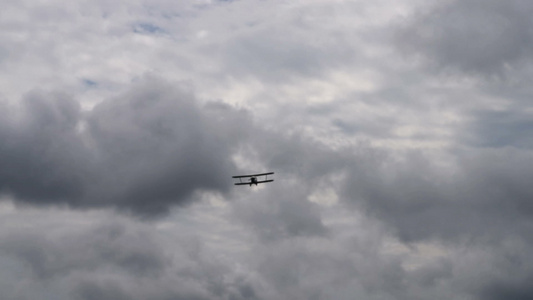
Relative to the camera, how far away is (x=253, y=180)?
316 feet
